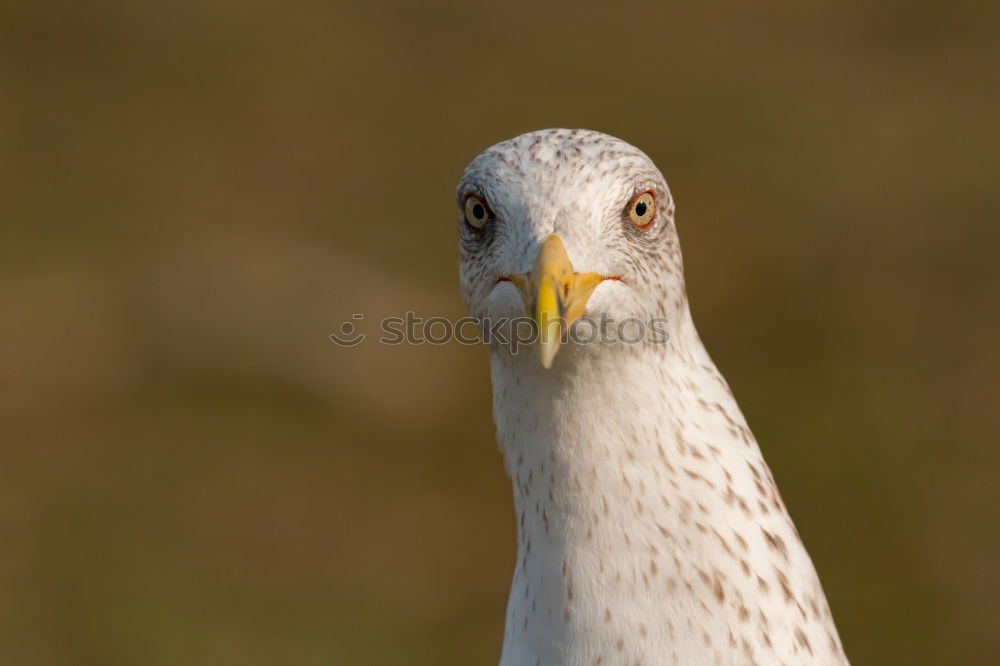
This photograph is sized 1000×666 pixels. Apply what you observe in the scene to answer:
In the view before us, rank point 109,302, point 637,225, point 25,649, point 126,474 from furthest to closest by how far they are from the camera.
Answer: point 109,302 < point 126,474 < point 25,649 < point 637,225

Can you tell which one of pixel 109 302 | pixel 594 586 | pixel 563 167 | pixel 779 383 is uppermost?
pixel 109 302

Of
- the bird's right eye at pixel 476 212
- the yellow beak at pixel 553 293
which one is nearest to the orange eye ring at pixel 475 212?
the bird's right eye at pixel 476 212

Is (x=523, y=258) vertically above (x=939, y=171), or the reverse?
(x=939, y=171)

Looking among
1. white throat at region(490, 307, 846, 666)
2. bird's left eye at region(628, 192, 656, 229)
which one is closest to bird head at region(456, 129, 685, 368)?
bird's left eye at region(628, 192, 656, 229)

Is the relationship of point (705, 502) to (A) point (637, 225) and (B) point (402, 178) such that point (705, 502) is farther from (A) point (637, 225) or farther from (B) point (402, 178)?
(B) point (402, 178)

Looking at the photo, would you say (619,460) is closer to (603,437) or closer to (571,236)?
(603,437)

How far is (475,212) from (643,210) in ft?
1.51

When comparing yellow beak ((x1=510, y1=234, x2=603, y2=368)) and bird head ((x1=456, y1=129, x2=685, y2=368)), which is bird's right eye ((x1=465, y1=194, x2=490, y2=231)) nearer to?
bird head ((x1=456, y1=129, x2=685, y2=368))

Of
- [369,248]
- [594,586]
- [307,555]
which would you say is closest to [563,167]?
[594,586]

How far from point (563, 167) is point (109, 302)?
10122 mm

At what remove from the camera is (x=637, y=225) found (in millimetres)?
3340

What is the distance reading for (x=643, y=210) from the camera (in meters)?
3.38

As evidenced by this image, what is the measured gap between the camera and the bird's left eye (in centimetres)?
332

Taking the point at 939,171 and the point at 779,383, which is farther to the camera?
the point at 939,171
